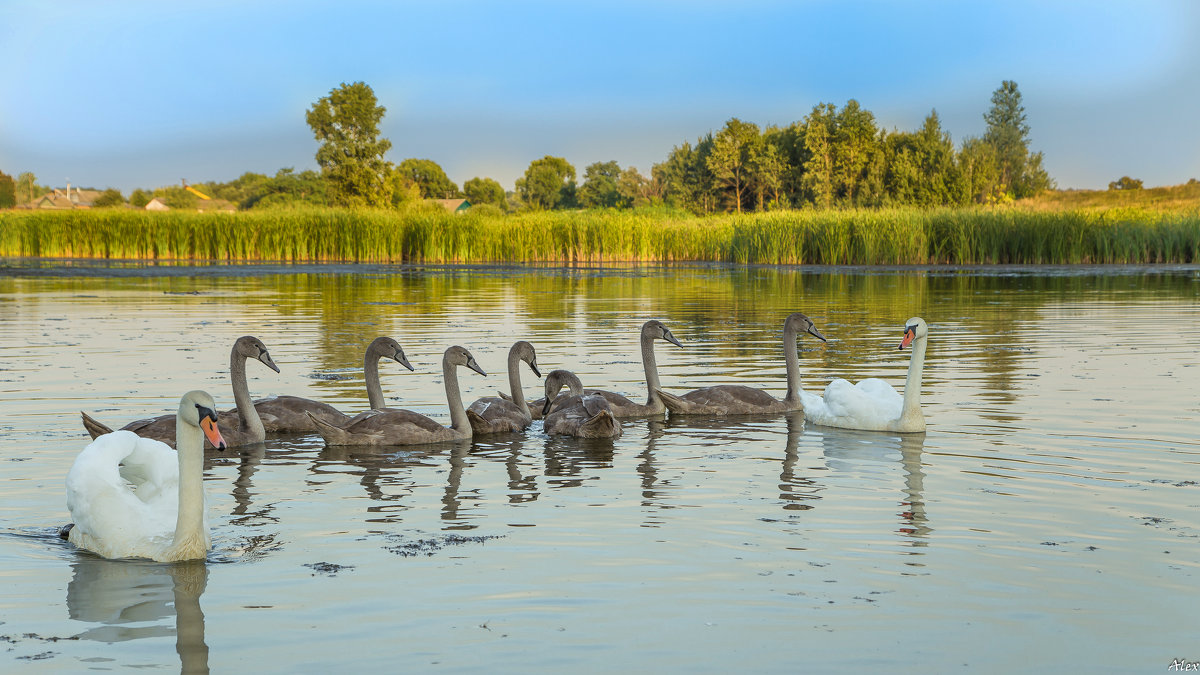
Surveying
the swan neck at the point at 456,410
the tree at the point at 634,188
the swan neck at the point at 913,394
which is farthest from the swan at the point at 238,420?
the tree at the point at 634,188

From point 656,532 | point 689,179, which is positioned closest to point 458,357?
point 656,532

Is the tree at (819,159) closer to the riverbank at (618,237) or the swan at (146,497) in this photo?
the riverbank at (618,237)

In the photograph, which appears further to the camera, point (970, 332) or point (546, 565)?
point (970, 332)

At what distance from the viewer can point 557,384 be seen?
1231 centimetres

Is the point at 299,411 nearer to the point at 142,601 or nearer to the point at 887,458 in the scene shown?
the point at 142,601

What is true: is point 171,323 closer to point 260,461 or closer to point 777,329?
point 777,329

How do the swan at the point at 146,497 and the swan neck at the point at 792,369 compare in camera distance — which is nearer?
the swan at the point at 146,497

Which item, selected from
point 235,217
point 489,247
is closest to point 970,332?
point 489,247

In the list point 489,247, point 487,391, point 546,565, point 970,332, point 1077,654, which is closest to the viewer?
point 1077,654

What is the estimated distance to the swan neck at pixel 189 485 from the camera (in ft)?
21.3

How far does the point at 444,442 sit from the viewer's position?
35.7 feet

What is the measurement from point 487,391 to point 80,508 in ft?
24.6

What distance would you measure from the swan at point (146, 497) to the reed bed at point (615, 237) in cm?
3865

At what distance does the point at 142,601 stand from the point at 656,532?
9.60 ft
